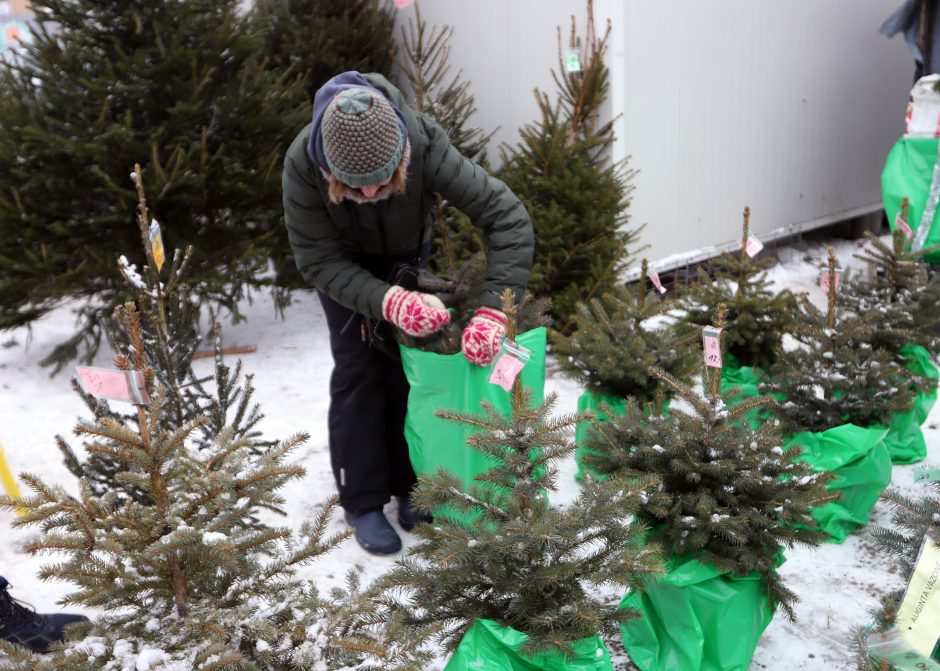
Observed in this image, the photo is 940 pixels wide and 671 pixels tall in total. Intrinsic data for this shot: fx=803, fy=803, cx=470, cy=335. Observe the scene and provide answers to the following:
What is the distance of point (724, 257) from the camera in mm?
4035

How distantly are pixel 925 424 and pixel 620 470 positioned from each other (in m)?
2.45

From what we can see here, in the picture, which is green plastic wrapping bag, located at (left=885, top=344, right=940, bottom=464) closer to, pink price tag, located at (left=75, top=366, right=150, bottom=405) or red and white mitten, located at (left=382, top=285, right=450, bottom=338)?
red and white mitten, located at (left=382, top=285, right=450, bottom=338)

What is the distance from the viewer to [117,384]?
1858 mm

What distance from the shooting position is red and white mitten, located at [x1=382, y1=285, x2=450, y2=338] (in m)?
2.62

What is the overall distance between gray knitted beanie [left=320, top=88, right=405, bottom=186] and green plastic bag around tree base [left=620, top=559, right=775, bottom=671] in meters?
1.45

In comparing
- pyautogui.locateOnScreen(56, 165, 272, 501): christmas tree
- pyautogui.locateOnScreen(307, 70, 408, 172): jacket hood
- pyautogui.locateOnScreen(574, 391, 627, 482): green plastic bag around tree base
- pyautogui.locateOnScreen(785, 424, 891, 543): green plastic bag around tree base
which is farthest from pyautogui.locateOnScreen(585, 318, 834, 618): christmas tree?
pyautogui.locateOnScreen(56, 165, 272, 501): christmas tree

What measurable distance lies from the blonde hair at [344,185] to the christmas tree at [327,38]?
3.51m

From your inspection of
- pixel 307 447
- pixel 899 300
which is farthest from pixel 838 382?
pixel 307 447

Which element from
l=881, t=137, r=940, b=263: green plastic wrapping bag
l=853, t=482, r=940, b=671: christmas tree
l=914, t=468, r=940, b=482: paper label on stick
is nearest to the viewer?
l=853, t=482, r=940, b=671: christmas tree

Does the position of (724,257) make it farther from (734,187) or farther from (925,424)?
(734,187)

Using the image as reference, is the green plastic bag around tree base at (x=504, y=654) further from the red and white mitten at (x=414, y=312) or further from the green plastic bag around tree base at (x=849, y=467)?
the green plastic bag around tree base at (x=849, y=467)

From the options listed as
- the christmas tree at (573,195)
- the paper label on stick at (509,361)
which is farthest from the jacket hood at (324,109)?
the christmas tree at (573,195)

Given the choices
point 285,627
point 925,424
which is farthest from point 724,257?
point 285,627

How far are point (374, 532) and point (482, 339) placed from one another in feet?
3.30
